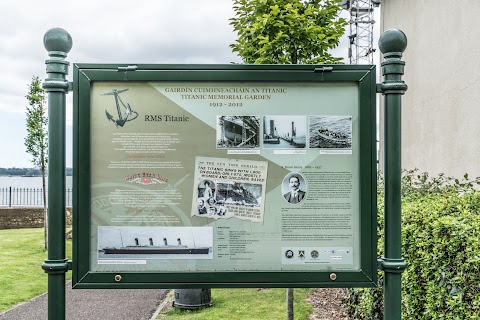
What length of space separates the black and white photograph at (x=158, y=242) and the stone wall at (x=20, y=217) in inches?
808

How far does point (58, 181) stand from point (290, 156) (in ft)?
4.45

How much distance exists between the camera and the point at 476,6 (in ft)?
27.3

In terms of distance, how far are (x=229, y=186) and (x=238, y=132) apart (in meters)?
0.31

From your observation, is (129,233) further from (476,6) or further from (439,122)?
(439,122)

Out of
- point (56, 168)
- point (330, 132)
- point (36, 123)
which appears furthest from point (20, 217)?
point (330, 132)

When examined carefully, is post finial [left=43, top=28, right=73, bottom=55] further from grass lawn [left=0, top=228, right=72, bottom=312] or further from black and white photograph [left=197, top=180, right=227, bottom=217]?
grass lawn [left=0, top=228, right=72, bottom=312]

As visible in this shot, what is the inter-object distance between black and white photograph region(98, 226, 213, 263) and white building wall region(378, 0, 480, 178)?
6.61m

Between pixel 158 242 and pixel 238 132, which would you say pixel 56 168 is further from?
pixel 238 132

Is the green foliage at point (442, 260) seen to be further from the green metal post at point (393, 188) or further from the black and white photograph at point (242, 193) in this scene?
the black and white photograph at point (242, 193)

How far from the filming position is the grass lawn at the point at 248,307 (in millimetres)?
7445

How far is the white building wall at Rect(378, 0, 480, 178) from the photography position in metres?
8.53

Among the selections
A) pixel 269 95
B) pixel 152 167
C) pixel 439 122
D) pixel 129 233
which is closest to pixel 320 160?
pixel 269 95

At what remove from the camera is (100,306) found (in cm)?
872

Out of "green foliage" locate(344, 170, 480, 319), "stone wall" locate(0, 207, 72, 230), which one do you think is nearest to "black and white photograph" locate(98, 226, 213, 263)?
"green foliage" locate(344, 170, 480, 319)
